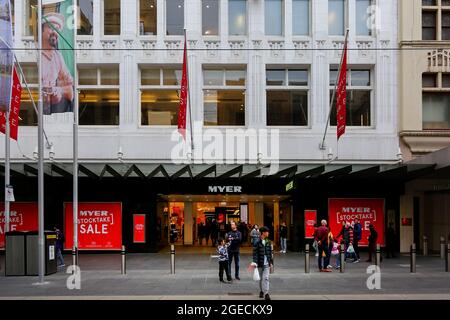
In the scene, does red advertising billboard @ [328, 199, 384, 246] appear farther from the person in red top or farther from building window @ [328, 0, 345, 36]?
building window @ [328, 0, 345, 36]

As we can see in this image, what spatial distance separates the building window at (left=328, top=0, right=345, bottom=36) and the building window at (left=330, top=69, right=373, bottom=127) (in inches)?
82.8

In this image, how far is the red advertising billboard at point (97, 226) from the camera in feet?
83.4

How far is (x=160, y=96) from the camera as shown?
2619 cm

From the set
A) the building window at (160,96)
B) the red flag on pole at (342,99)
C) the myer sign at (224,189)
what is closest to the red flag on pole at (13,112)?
the building window at (160,96)

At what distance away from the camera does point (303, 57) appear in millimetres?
25734

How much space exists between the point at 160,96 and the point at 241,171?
6559 millimetres

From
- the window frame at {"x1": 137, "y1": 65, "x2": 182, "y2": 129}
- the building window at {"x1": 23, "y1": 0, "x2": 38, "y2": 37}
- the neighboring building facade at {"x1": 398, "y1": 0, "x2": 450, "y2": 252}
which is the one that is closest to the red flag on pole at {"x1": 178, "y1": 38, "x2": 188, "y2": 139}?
the window frame at {"x1": 137, "y1": 65, "x2": 182, "y2": 129}

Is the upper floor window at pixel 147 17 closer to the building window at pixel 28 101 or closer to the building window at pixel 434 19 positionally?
the building window at pixel 28 101

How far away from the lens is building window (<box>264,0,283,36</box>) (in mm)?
26328

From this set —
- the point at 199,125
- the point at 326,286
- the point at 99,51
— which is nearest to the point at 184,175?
the point at 199,125

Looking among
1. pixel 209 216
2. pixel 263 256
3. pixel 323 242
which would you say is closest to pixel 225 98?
pixel 209 216

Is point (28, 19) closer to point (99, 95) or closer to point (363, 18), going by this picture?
point (99, 95)

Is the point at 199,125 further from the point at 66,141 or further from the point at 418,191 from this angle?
the point at 418,191
